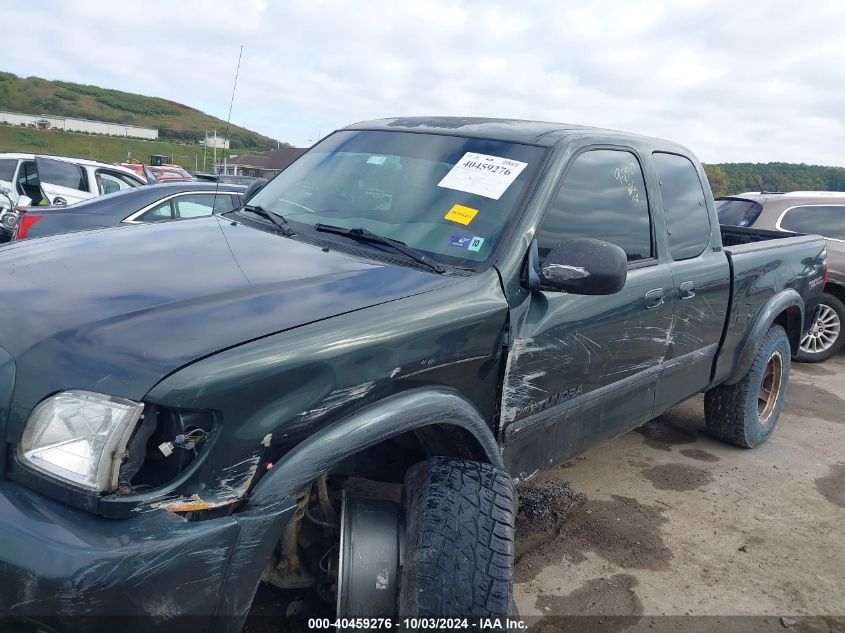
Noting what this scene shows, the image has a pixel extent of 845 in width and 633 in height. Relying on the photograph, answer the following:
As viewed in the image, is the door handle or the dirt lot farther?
the door handle

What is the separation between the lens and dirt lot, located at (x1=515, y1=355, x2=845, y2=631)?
2883 mm

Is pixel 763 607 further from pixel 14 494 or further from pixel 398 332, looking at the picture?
pixel 14 494

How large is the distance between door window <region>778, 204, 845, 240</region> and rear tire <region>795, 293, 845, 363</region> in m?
0.74

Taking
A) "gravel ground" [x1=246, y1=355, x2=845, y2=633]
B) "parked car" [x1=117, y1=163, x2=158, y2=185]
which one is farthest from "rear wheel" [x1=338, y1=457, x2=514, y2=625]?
"parked car" [x1=117, y1=163, x2=158, y2=185]

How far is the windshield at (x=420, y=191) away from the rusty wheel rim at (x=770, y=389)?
2889 millimetres

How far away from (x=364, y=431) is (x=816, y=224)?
7365 millimetres

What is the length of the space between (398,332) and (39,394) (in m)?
0.90

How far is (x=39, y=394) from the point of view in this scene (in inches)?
62.2

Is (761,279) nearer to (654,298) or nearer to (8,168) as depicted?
(654,298)

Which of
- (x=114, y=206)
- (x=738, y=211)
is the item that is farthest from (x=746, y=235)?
(x=114, y=206)

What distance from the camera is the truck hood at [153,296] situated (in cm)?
159

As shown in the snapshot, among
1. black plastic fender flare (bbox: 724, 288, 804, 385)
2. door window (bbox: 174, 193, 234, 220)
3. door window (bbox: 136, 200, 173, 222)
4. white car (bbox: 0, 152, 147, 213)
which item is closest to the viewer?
black plastic fender flare (bbox: 724, 288, 804, 385)

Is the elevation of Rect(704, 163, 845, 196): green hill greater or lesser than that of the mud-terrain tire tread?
greater

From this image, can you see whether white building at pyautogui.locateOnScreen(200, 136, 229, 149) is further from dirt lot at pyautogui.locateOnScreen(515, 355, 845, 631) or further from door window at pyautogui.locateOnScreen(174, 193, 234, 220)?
dirt lot at pyautogui.locateOnScreen(515, 355, 845, 631)
